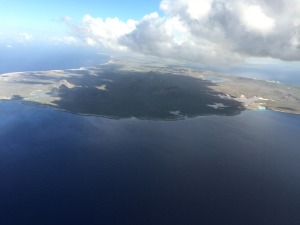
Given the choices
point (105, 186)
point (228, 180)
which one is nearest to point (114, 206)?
point (105, 186)

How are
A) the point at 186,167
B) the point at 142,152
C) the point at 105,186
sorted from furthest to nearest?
the point at 142,152, the point at 186,167, the point at 105,186

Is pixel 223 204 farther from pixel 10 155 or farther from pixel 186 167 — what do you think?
pixel 10 155

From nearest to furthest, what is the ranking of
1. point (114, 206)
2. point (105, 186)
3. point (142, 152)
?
point (114, 206), point (105, 186), point (142, 152)

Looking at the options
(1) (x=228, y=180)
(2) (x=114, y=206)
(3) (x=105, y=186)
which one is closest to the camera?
(2) (x=114, y=206)

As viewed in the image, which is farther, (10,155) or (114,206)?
(10,155)

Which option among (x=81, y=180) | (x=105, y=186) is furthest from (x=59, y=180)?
(x=105, y=186)

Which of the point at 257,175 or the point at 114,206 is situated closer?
the point at 114,206

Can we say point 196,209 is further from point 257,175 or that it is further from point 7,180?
point 7,180
